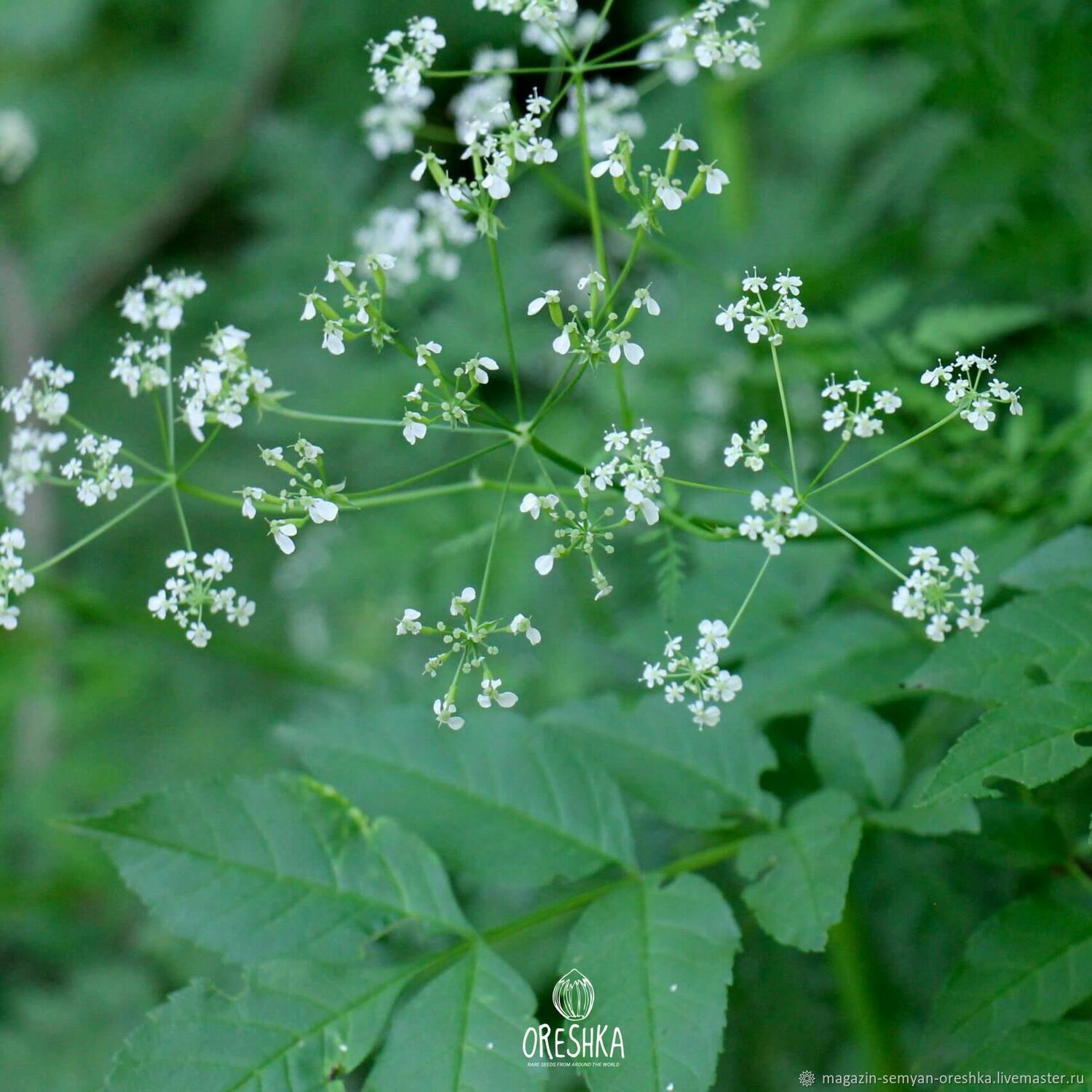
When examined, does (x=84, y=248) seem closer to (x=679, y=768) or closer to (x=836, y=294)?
(x=836, y=294)

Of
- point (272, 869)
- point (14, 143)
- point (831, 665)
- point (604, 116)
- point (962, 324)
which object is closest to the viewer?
point (272, 869)

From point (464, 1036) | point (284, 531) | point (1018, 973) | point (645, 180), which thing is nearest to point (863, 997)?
point (1018, 973)

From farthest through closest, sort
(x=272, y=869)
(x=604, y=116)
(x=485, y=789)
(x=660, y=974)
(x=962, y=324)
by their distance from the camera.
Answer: (x=962, y=324), (x=604, y=116), (x=485, y=789), (x=272, y=869), (x=660, y=974)

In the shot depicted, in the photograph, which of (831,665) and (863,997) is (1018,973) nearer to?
(831,665)

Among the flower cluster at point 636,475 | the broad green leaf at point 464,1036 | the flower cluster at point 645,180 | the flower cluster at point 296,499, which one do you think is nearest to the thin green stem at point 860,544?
the flower cluster at point 636,475

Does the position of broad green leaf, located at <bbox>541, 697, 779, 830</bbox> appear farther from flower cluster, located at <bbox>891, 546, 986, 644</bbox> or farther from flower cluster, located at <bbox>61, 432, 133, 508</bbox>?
flower cluster, located at <bbox>61, 432, 133, 508</bbox>

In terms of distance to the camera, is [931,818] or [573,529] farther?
[931,818]

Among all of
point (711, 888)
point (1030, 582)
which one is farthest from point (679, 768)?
point (1030, 582)
